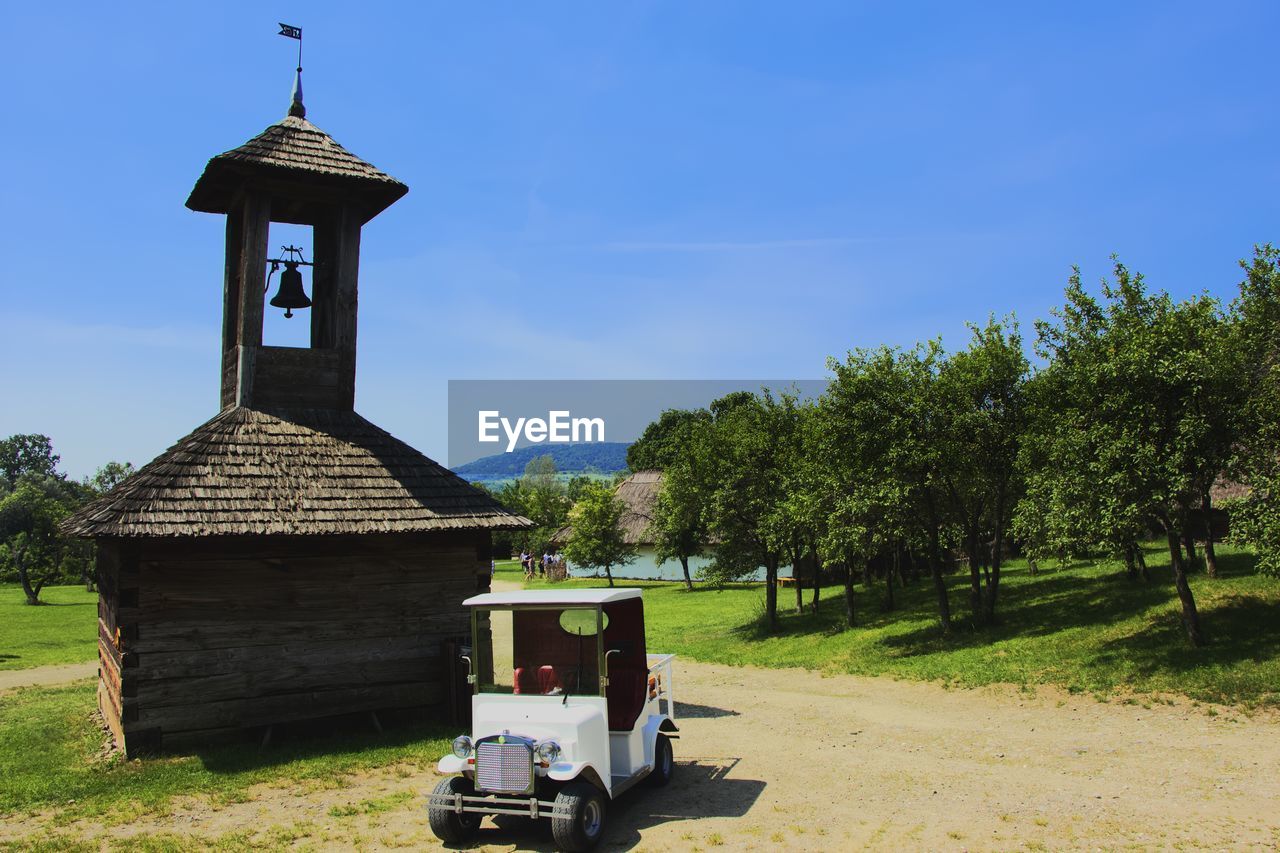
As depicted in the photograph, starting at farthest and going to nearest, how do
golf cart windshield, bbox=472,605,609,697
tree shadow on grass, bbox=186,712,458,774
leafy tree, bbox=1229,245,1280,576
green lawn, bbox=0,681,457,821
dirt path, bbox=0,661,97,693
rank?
1. dirt path, bbox=0,661,97,693
2. leafy tree, bbox=1229,245,1280,576
3. tree shadow on grass, bbox=186,712,458,774
4. green lawn, bbox=0,681,457,821
5. golf cart windshield, bbox=472,605,609,697

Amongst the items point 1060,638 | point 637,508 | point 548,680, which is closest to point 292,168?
point 548,680

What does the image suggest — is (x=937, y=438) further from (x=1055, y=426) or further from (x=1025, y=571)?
(x=1025, y=571)

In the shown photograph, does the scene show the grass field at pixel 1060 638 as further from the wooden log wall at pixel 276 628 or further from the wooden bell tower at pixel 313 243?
the wooden bell tower at pixel 313 243

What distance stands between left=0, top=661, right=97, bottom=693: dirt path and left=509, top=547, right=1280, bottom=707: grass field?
14.9m

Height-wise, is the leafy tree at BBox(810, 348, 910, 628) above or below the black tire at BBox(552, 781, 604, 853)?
above

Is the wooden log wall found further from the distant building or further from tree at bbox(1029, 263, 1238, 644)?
the distant building

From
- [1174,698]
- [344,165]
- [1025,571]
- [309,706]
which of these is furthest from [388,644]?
[1025,571]

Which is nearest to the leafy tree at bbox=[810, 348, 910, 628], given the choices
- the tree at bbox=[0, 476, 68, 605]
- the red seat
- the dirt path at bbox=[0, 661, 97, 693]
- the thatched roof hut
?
the red seat

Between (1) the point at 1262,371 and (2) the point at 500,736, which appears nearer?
(2) the point at 500,736

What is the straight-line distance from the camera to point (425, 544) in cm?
1371

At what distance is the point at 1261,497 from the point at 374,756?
14726 mm

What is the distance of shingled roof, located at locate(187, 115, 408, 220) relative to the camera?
14.1m

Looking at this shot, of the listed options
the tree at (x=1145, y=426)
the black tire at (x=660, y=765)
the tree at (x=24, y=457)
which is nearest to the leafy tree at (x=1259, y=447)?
the tree at (x=1145, y=426)

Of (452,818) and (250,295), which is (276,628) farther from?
(452,818)
